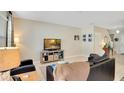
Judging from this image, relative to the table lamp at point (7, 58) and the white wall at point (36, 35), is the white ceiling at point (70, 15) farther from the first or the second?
the table lamp at point (7, 58)

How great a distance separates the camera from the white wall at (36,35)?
5.31 m

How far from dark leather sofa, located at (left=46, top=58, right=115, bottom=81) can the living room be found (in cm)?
18

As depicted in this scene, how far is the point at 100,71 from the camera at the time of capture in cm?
266

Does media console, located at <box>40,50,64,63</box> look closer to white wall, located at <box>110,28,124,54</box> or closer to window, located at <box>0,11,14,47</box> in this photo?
window, located at <box>0,11,14,47</box>

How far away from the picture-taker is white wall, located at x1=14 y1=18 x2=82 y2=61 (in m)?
5.31

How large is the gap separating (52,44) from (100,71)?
13.0 ft

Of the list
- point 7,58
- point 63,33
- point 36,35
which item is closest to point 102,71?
point 7,58

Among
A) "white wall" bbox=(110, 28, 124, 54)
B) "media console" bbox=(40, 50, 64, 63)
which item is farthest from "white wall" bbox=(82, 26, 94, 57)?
"white wall" bbox=(110, 28, 124, 54)

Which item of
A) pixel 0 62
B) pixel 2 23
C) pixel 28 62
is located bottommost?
pixel 28 62

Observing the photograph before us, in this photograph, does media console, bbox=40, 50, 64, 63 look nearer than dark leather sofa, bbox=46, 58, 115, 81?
No
